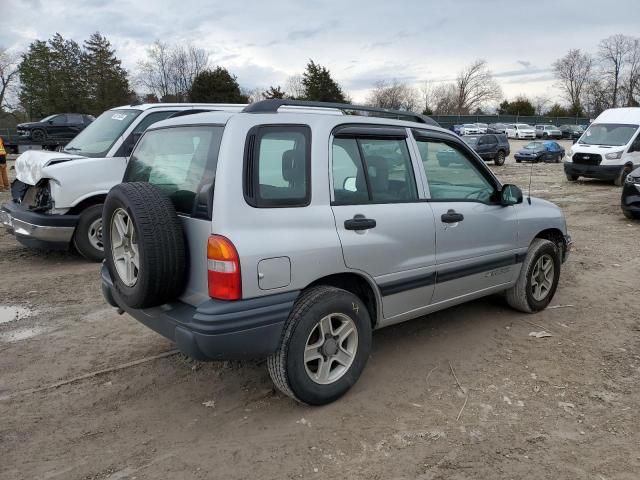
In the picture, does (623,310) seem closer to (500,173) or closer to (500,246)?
(500,246)

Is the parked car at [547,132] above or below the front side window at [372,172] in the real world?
above

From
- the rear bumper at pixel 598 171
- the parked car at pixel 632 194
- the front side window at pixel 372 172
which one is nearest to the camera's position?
the front side window at pixel 372 172

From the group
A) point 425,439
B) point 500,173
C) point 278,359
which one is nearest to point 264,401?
point 278,359

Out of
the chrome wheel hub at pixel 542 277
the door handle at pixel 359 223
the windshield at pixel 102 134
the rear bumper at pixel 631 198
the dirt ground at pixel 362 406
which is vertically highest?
the windshield at pixel 102 134

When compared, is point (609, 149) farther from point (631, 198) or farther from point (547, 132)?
point (547, 132)

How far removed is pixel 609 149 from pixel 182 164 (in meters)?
16.8

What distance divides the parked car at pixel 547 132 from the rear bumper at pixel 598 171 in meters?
41.6

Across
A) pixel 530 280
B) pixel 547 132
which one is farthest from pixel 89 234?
pixel 547 132

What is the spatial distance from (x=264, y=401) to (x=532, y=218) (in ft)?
9.54

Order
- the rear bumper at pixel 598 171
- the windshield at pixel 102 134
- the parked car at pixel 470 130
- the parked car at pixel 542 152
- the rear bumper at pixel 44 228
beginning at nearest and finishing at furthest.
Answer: the rear bumper at pixel 44 228 < the windshield at pixel 102 134 < the rear bumper at pixel 598 171 < the parked car at pixel 542 152 < the parked car at pixel 470 130

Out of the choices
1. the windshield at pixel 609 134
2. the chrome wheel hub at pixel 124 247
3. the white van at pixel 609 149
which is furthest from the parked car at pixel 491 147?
the chrome wheel hub at pixel 124 247

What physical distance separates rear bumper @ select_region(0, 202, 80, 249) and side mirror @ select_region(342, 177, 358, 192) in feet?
15.3

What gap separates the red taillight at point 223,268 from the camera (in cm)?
278

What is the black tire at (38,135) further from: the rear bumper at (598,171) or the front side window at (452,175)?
the front side window at (452,175)
